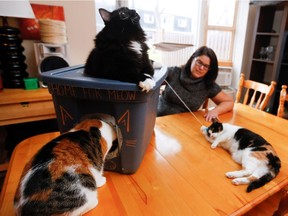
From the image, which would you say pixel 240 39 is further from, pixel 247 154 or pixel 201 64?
pixel 247 154

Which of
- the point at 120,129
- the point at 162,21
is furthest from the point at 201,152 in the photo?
the point at 162,21

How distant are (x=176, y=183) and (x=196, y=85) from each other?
981 millimetres

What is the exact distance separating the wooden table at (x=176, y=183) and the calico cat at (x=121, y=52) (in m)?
0.32

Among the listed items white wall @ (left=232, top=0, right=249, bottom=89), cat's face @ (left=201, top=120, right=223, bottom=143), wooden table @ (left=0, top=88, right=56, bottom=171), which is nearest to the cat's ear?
cat's face @ (left=201, top=120, right=223, bottom=143)

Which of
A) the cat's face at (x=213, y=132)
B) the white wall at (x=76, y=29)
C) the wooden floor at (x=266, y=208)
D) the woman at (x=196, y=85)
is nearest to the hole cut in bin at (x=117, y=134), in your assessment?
the cat's face at (x=213, y=132)

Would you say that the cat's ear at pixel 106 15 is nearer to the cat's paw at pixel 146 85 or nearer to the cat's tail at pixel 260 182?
the cat's paw at pixel 146 85

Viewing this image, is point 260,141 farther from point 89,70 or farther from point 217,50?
point 217,50

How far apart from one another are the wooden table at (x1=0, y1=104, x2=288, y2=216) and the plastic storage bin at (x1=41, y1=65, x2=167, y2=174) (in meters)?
0.08

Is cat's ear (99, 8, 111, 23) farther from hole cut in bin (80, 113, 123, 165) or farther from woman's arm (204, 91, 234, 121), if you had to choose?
woman's arm (204, 91, 234, 121)

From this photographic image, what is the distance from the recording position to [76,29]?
1929 millimetres

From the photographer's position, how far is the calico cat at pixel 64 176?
16.0 inches

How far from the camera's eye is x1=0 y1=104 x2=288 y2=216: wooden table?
1.76 feet

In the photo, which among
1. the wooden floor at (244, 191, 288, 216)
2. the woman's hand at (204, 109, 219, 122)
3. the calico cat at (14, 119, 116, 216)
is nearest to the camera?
the calico cat at (14, 119, 116, 216)

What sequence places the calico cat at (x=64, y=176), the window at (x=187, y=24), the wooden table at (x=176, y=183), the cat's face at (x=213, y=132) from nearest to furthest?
the calico cat at (x=64, y=176) < the wooden table at (x=176, y=183) < the cat's face at (x=213, y=132) < the window at (x=187, y=24)
